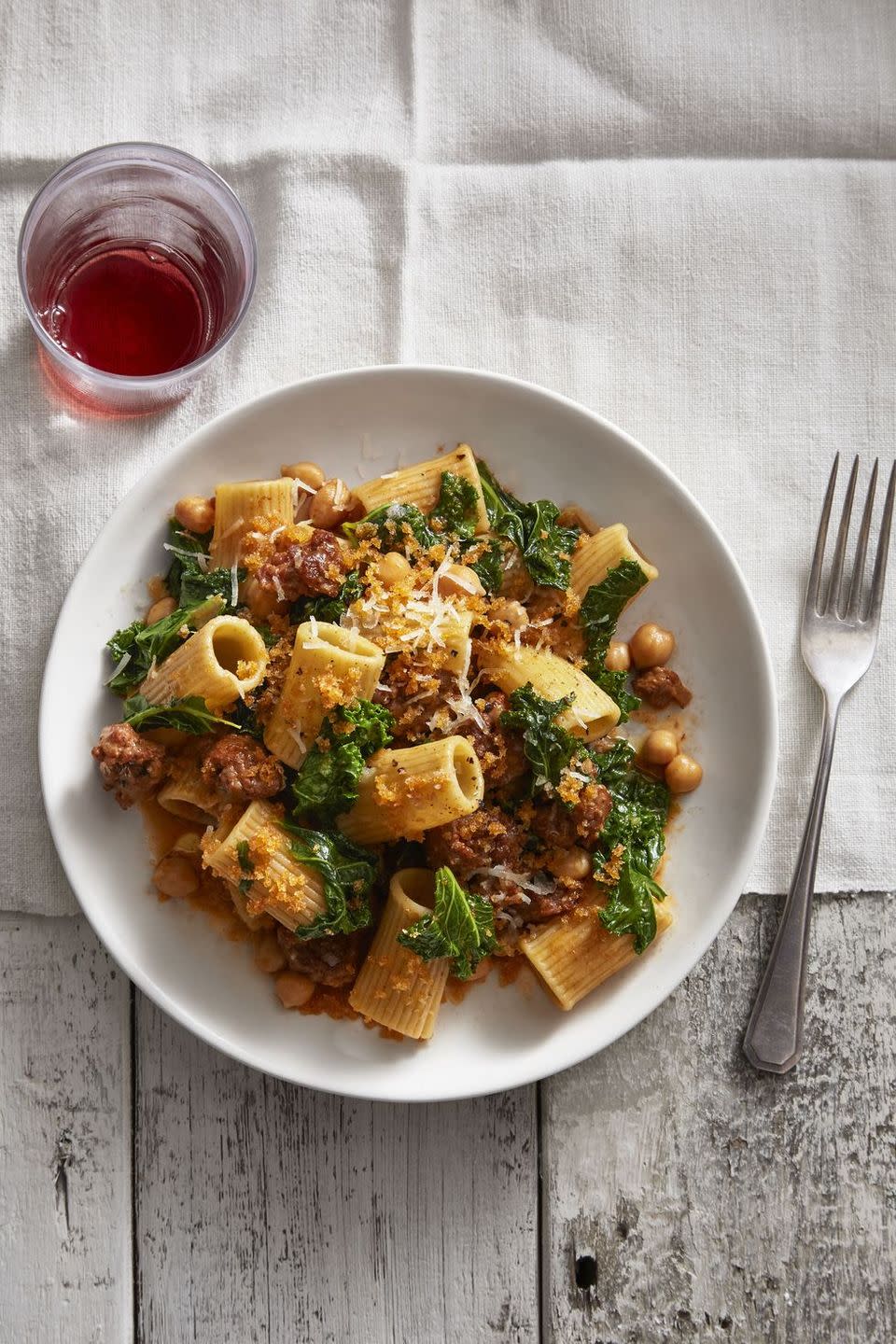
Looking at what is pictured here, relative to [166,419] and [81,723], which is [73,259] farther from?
[81,723]

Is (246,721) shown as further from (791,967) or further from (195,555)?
(791,967)

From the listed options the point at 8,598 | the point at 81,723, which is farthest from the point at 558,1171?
the point at 8,598

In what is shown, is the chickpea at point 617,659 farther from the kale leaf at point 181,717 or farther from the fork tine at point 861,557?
the kale leaf at point 181,717

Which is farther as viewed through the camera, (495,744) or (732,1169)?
(732,1169)

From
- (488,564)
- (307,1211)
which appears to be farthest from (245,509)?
(307,1211)

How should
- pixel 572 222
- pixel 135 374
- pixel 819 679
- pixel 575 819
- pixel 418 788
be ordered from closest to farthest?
pixel 418 788, pixel 575 819, pixel 135 374, pixel 819 679, pixel 572 222
